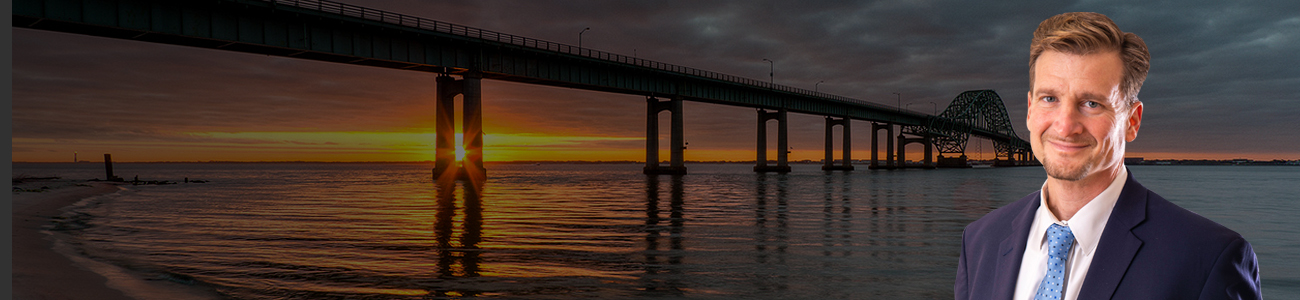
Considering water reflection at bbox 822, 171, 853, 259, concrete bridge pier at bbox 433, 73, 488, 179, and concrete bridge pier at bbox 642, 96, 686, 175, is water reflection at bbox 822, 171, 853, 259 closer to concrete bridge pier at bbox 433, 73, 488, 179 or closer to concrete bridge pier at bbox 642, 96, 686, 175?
concrete bridge pier at bbox 433, 73, 488, 179

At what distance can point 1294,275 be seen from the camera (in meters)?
11.6

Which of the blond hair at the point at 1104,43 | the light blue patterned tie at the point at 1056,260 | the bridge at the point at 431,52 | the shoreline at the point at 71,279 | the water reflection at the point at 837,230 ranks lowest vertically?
the water reflection at the point at 837,230

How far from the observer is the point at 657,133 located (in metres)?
82.3

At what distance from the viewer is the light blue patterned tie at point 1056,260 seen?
2135 mm

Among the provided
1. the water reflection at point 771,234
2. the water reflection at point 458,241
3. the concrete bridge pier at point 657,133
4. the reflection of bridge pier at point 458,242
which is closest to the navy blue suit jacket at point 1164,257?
the water reflection at point 458,241

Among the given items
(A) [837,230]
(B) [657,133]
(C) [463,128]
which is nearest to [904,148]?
(B) [657,133]

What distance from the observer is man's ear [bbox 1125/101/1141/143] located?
7.16 ft

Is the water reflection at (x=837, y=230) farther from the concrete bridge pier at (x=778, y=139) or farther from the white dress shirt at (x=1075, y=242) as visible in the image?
the concrete bridge pier at (x=778, y=139)

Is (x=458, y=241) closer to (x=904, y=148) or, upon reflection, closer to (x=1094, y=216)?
(x=1094, y=216)

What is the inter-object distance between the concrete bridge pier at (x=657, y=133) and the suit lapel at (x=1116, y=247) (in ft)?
259

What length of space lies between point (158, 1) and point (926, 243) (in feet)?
145

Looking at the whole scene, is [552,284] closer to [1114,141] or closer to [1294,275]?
[1114,141]

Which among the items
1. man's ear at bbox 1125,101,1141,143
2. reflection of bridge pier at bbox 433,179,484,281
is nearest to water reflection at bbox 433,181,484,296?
reflection of bridge pier at bbox 433,179,484,281

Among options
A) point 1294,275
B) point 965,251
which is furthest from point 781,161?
point 965,251
